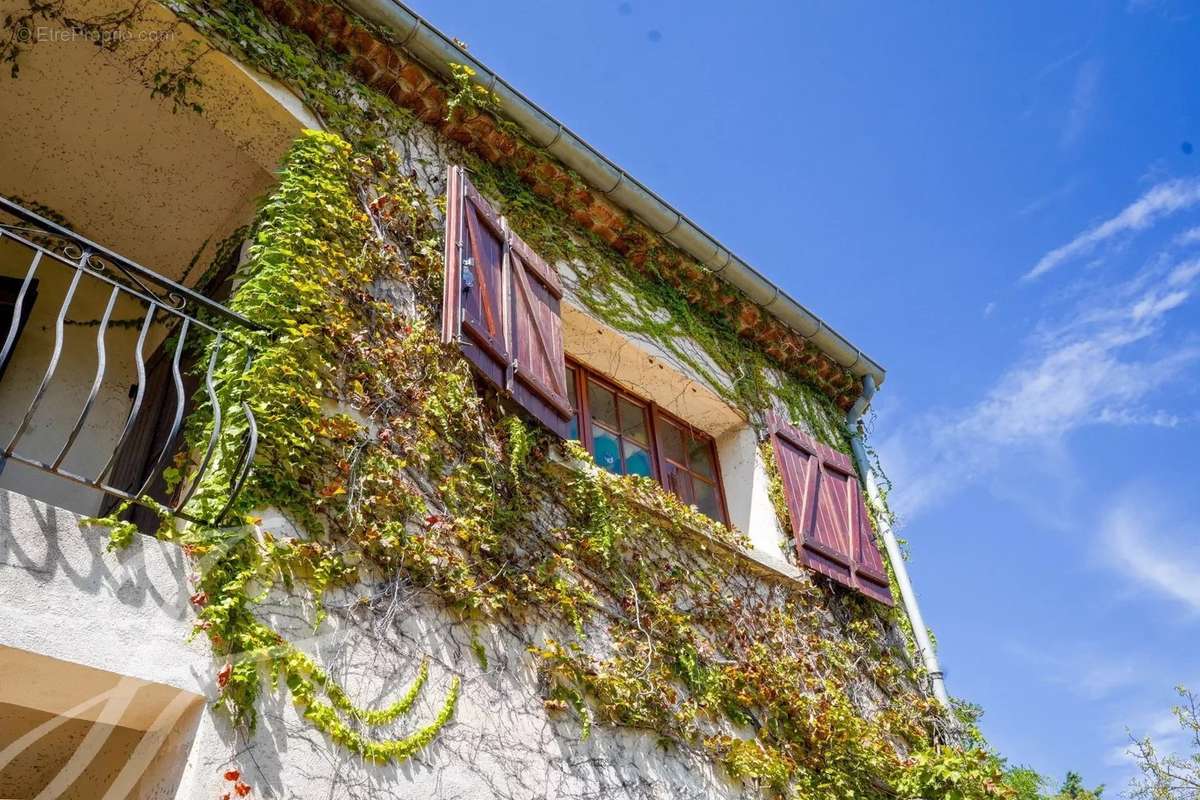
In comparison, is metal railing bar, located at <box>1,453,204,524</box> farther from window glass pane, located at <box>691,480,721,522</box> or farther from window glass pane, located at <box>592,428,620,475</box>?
window glass pane, located at <box>691,480,721,522</box>

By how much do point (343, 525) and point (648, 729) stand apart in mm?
1677

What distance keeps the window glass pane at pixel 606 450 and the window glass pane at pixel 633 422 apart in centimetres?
17

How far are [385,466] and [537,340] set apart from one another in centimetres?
139

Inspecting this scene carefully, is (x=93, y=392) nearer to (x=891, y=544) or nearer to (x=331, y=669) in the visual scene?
(x=331, y=669)

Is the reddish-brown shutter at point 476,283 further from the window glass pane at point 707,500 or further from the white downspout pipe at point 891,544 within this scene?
the white downspout pipe at point 891,544

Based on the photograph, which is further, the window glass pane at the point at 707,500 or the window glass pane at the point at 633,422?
the window glass pane at the point at 707,500

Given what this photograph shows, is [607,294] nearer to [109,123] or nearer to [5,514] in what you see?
[109,123]

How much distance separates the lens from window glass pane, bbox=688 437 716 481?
6.48 m

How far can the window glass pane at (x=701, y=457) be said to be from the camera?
21.3ft

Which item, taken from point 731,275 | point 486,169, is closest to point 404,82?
point 486,169

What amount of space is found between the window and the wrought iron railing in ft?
7.02

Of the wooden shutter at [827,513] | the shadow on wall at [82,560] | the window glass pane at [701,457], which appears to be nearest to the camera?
the shadow on wall at [82,560]

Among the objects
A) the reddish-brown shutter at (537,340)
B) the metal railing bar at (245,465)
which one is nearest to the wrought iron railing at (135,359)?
the metal railing bar at (245,465)

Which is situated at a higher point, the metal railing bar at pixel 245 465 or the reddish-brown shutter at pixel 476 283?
the reddish-brown shutter at pixel 476 283
